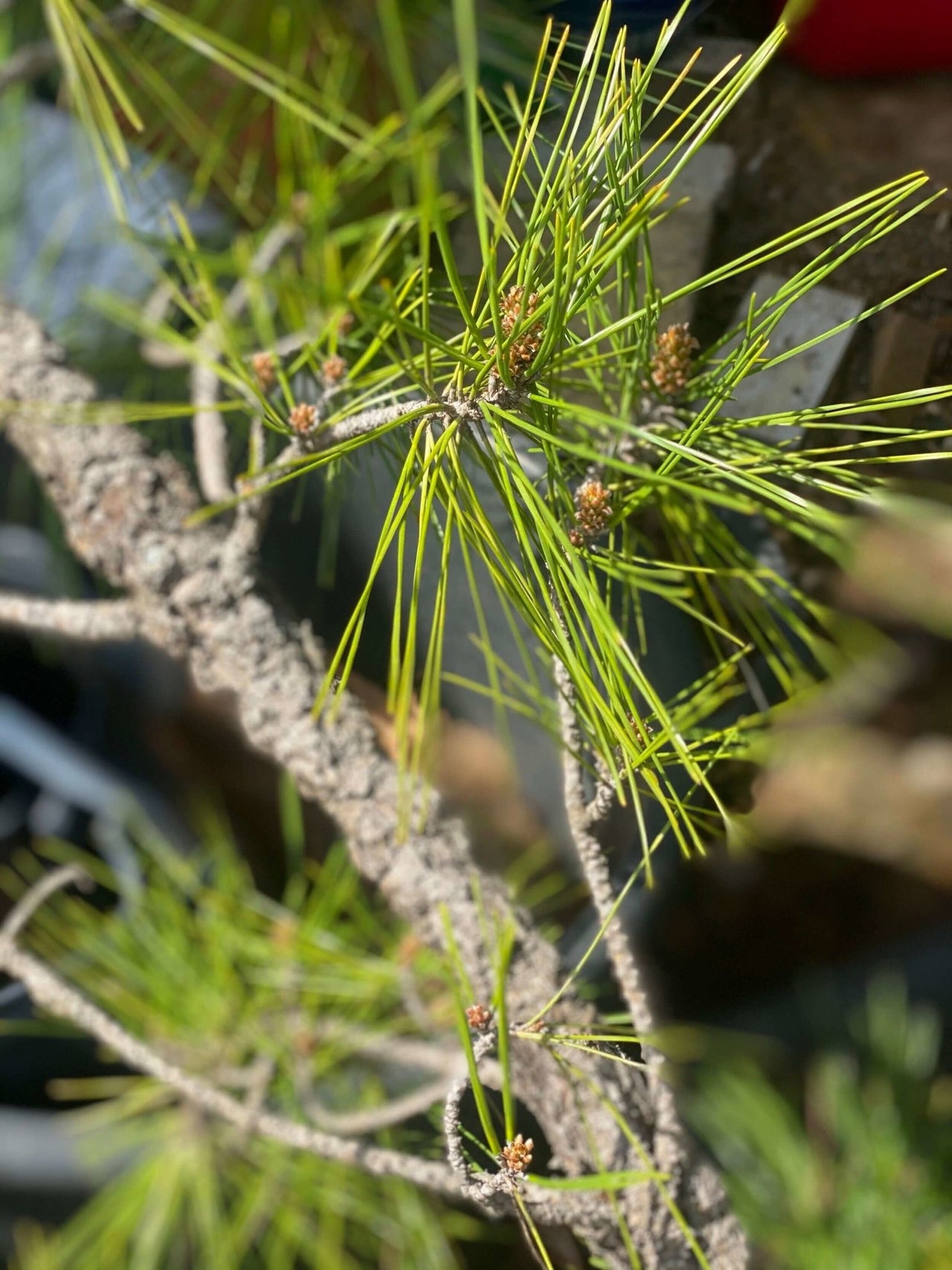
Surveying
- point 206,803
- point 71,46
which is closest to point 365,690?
point 71,46

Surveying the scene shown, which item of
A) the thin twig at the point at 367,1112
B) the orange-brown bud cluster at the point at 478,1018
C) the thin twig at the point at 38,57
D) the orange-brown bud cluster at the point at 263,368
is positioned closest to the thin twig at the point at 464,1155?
the orange-brown bud cluster at the point at 478,1018

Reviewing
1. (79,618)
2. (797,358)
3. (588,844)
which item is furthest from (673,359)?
(79,618)

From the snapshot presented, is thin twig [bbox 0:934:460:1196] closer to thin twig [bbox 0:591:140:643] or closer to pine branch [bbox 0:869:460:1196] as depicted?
pine branch [bbox 0:869:460:1196]

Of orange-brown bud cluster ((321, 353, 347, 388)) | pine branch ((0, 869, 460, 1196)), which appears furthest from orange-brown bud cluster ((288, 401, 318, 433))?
pine branch ((0, 869, 460, 1196))

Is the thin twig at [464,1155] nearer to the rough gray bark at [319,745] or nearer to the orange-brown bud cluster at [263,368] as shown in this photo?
the rough gray bark at [319,745]

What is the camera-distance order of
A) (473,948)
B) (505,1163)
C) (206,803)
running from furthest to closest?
(206,803) → (473,948) → (505,1163)

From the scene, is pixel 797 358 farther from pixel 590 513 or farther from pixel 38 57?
pixel 38 57

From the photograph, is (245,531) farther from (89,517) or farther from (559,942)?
(559,942)
